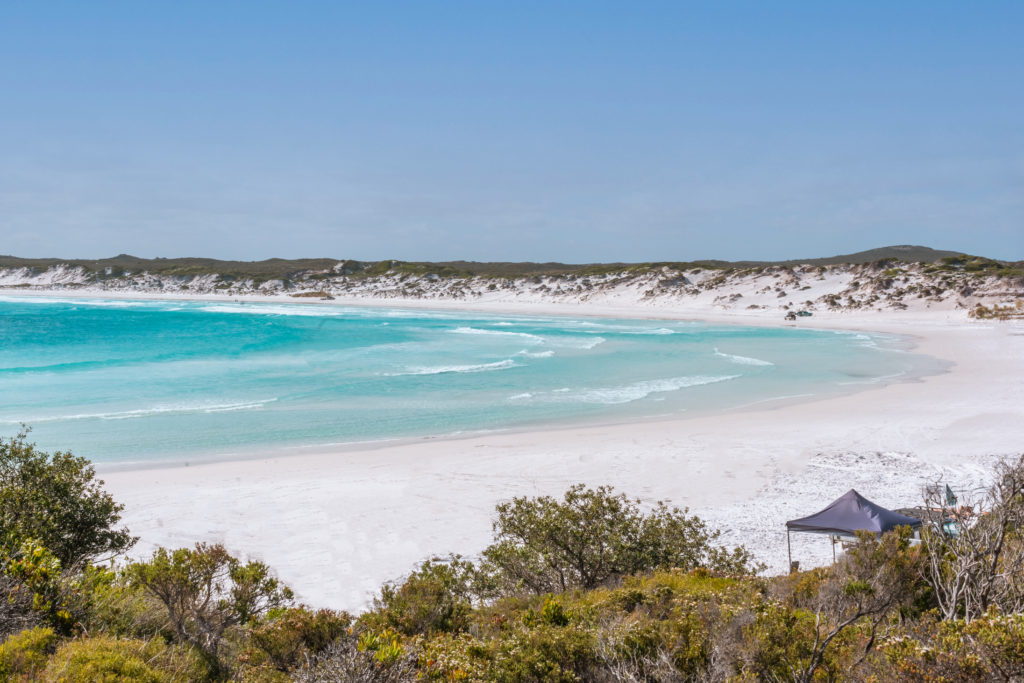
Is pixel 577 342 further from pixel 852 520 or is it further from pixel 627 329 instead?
pixel 852 520

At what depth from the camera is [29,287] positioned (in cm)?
13300

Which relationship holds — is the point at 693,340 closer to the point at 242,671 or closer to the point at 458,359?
the point at 458,359

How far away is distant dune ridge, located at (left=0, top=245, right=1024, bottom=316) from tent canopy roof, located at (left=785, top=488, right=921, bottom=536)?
54263mm

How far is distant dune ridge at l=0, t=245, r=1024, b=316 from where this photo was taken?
210 feet

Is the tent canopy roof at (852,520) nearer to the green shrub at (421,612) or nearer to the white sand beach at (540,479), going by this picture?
the white sand beach at (540,479)

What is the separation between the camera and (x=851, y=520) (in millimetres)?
9680

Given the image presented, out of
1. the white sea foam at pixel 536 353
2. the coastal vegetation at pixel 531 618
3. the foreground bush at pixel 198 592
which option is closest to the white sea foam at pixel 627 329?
the white sea foam at pixel 536 353

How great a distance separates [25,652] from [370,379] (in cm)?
2611

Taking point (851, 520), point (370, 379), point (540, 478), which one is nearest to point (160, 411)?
point (370, 379)

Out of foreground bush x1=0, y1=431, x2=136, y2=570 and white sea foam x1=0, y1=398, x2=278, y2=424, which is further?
white sea foam x1=0, y1=398, x2=278, y2=424

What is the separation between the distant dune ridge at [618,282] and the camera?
63.9 meters

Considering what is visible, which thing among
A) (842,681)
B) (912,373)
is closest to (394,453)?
(842,681)

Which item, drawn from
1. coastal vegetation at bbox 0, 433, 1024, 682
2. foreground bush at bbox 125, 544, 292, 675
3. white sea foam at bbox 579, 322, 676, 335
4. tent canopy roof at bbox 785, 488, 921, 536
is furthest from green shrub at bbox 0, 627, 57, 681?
white sea foam at bbox 579, 322, 676, 335

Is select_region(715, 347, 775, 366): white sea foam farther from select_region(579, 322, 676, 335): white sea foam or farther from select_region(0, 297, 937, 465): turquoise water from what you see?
select_region(579, 322, 676, 335): white sea foam
